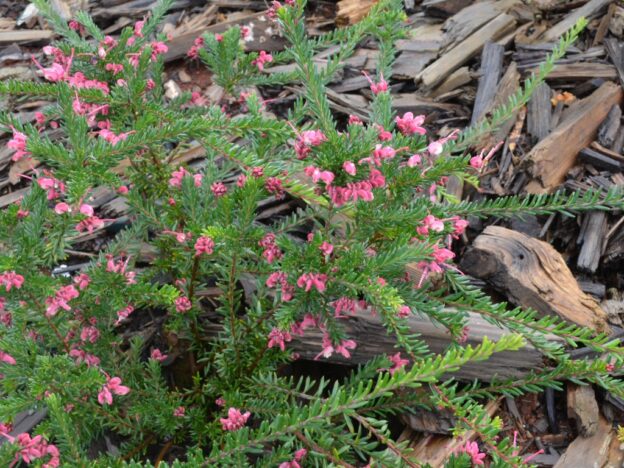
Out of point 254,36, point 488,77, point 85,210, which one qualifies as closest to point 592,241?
point 488,77

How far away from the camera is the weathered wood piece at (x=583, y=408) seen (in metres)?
2.42

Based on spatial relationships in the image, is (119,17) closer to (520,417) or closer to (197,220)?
(197,220)

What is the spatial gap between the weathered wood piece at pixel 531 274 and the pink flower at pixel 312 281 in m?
Result: 1.05

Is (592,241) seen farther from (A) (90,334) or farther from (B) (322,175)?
(A) (90,334)

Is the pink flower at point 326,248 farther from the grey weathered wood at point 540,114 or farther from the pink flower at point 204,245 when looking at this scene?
the grey weathered wood at point 540,114

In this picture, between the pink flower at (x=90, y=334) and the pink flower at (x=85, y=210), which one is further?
the pink flower at (x=90, y=334)

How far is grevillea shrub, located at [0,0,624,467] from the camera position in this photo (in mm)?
1798

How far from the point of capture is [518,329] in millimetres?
1938

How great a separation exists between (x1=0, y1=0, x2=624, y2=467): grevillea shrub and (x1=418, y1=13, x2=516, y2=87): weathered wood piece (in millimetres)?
1052

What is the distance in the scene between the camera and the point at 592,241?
2842 mm

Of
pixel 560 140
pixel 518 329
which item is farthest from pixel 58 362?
pixel 560 140

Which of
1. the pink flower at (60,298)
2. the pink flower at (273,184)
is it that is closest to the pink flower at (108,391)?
the pink flower at (60,298)

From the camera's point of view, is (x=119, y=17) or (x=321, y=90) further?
(x=119, y=17)

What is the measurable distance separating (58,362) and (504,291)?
5.40 feet
